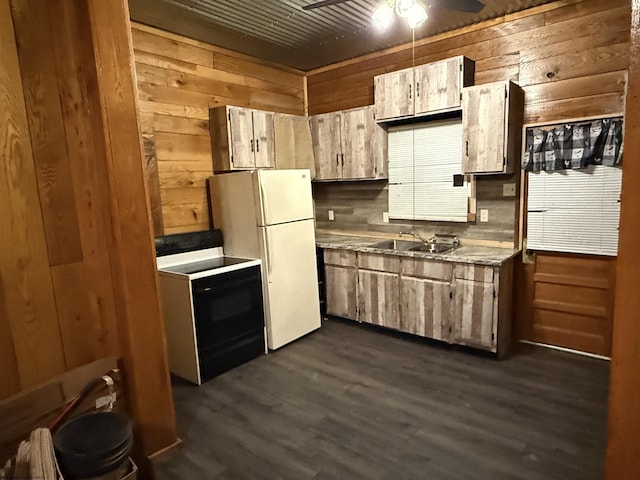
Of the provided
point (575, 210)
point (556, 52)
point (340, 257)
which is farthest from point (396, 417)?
point (556, 52)

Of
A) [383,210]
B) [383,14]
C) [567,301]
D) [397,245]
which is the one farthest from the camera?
[383,210]

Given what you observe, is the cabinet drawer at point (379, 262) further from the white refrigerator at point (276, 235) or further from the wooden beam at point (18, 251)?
the wooden beam at point (18, 251)

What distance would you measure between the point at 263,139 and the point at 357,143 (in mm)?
952

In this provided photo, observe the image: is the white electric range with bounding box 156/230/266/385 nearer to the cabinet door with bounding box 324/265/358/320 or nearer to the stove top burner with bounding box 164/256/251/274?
the stove top burner with bounding box 164/256/251/274

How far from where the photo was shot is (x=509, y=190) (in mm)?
3402

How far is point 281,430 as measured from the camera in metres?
2.42

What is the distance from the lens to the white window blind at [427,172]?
3.62 m

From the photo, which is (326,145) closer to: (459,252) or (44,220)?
(459,252)

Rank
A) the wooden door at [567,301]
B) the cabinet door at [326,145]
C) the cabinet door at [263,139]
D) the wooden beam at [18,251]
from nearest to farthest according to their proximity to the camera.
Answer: the wooden beam at [18,251] < the wooden door at [567,301] < the cabinet door at [263,139] < the cabinet door at [326,145]

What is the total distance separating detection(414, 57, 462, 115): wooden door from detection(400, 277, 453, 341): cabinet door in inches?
59.3

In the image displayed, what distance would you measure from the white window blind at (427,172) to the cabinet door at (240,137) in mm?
1391

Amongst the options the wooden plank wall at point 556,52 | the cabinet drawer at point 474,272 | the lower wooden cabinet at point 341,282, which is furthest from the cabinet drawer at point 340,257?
the wooden plank wall at point 556,52

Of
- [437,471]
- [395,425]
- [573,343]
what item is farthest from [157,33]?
[573,343]

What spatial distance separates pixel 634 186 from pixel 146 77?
3.40m
